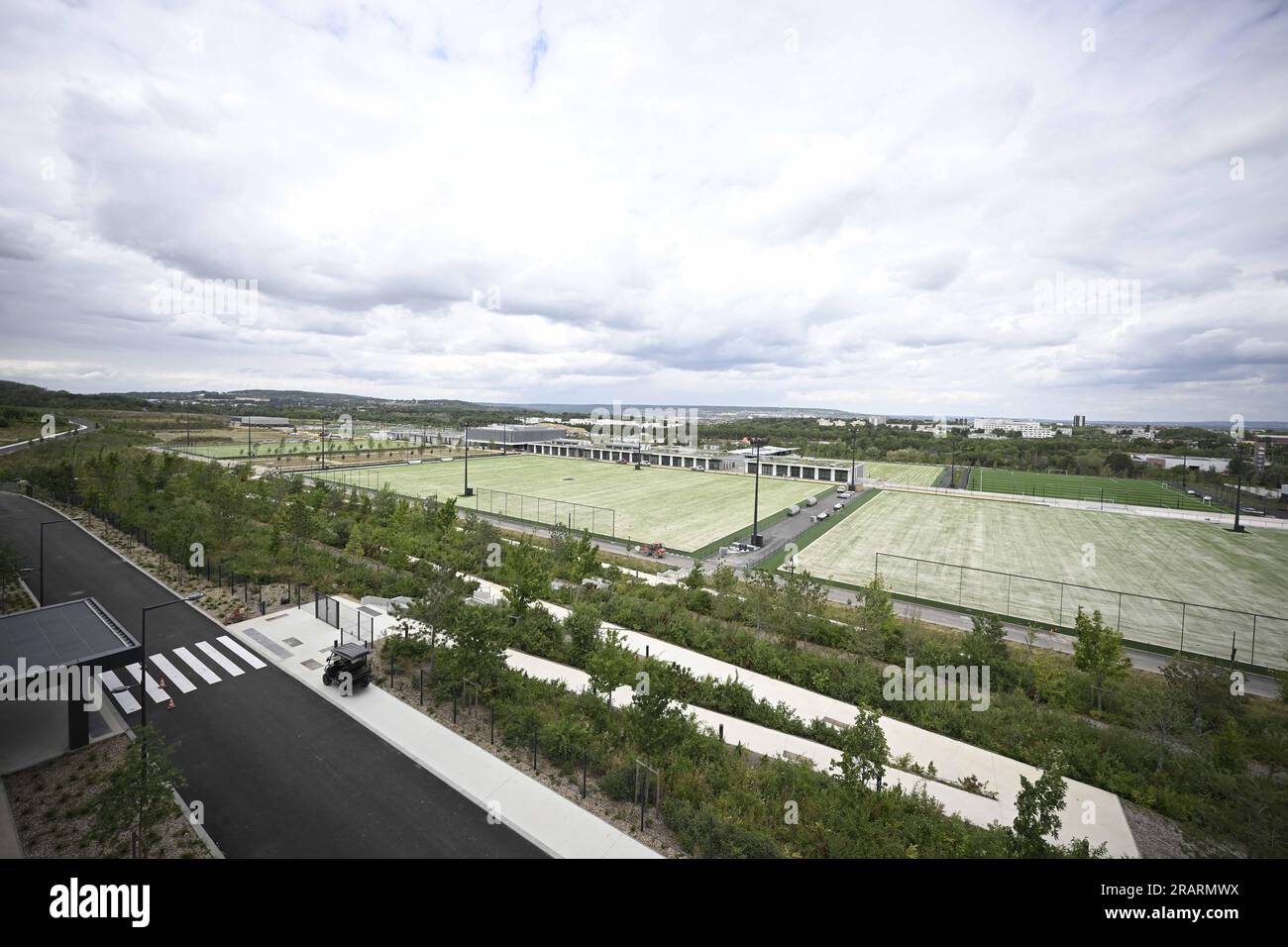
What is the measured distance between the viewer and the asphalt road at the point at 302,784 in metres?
13.2

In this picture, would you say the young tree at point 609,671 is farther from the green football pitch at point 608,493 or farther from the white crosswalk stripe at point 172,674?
the green football pitch at point 608,493

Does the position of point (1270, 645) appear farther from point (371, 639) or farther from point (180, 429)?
point (180, 429)

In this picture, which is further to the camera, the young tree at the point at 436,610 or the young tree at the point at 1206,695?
the young tree at the point at 436,610

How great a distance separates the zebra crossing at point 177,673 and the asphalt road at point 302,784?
0.42 metres

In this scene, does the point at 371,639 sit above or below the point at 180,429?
below

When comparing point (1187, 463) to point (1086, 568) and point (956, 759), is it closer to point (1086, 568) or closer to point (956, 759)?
point (1086, 568)

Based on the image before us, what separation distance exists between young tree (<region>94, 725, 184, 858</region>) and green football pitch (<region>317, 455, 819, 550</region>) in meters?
36.2

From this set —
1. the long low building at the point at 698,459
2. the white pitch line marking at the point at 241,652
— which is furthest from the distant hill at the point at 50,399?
the white pitch line marking at the point at 241,652

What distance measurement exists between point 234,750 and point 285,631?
983cm

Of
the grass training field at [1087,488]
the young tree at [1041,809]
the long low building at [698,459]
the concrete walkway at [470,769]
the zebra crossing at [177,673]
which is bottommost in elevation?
the concrete walkway at [470,769]

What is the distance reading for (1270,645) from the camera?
91.5 ft
